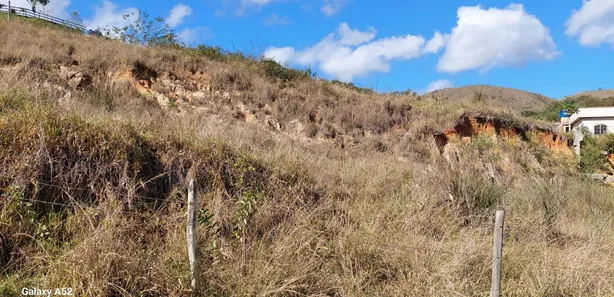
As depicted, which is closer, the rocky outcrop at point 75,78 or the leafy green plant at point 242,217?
the leafy green plant at point 242,217

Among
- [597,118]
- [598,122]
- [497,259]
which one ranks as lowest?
[497,259]

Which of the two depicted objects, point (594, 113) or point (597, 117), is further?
point (594, 113)

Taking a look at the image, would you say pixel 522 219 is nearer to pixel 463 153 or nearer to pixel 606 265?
pixel 606 265

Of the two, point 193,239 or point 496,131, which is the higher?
point 496,131

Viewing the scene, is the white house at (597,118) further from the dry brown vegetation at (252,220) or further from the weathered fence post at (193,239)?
the weathered fence post at (193,239)

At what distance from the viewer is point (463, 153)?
11.9m

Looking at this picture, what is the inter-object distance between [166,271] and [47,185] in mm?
1693

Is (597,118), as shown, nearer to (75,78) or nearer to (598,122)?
(598,122)

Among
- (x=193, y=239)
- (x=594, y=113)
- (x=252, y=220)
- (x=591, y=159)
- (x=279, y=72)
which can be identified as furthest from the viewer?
(x=594, y=113)

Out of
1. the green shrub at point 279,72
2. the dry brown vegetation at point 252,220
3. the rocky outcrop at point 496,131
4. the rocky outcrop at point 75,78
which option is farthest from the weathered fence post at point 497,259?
the green shrub at point 279,72

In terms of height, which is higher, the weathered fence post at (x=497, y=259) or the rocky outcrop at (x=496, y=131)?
the rocky outcrop at (x=496, y=131)

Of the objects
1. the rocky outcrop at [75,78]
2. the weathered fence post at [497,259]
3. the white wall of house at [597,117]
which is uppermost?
the white wall of house at [597,117]

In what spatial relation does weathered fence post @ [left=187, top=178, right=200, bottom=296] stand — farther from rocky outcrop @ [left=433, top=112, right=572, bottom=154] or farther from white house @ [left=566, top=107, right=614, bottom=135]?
white house @ [left=566, top=107, right=614, bottom=135]

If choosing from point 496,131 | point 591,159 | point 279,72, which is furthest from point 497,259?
point 591,159
